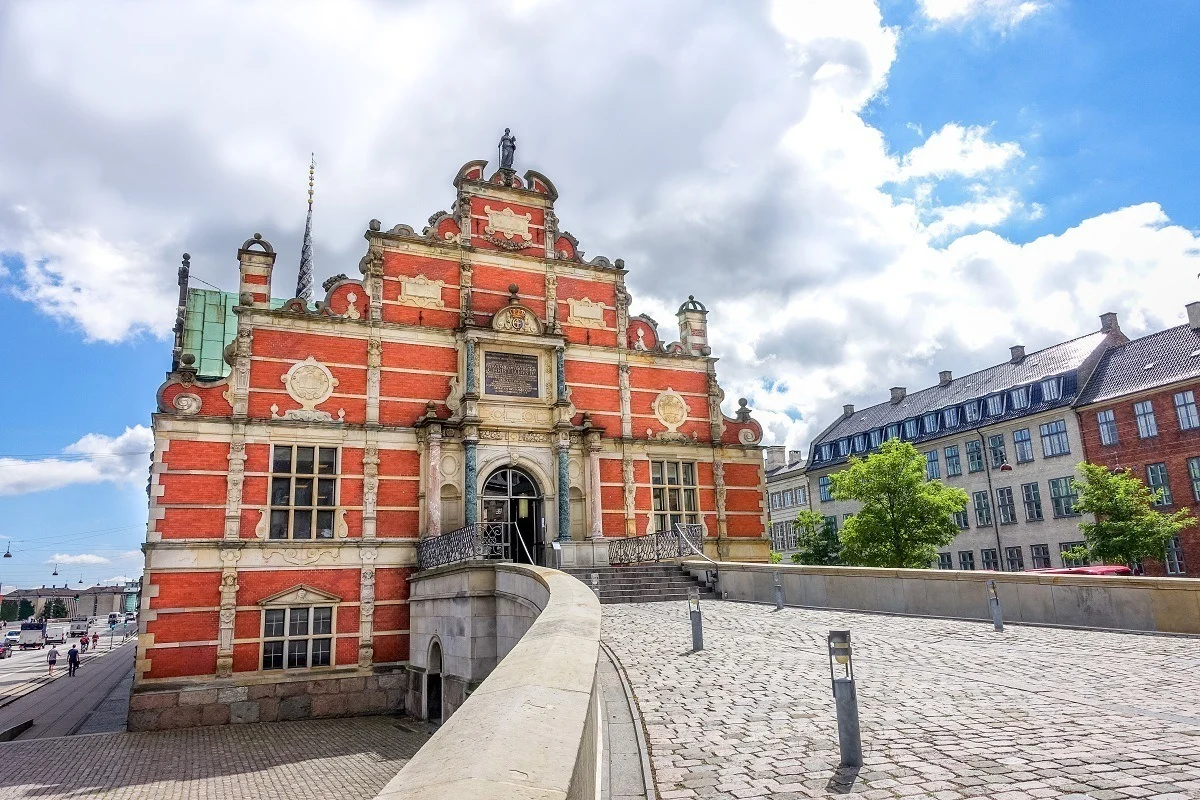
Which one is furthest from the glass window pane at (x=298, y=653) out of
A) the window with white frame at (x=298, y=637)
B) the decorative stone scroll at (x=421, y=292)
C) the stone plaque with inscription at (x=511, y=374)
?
the decorative stone scroll at (x=421, y=292)

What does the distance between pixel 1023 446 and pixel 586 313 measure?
1030 inches

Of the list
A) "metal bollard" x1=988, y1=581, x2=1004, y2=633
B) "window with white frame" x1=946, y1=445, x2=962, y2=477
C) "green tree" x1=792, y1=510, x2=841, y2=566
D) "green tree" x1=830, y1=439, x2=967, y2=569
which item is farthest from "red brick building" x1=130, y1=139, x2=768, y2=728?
"window with white frame" x1=946, y1=445, x2=962, y2=477

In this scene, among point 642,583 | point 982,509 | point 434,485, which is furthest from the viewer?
point 982,509

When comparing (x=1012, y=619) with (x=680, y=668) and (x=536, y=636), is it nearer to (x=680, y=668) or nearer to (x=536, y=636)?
(x=680, y=668)

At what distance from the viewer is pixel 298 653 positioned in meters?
20.6

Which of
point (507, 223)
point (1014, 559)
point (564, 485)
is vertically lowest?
point (1014, 559)

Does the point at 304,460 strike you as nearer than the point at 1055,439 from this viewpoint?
Yes

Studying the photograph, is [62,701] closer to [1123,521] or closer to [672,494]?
[672,494]

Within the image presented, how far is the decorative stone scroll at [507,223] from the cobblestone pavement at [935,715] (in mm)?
17018

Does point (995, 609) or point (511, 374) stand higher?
point (511, 374)

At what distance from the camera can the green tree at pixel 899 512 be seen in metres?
31.0

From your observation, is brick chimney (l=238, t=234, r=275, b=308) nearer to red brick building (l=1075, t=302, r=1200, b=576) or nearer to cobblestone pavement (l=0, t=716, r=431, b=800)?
cobblestone pavement (l=0, t=716, r=431, b=800)

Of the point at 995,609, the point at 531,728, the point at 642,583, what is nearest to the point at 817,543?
the point at 642,583

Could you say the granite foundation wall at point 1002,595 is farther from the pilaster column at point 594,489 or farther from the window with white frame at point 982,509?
the window with white frame at point 982,509
